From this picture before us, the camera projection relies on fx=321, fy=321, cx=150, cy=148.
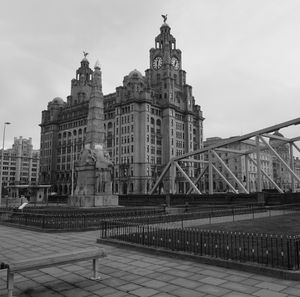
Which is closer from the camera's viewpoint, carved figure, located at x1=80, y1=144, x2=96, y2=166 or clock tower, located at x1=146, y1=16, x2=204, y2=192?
carved figure, located at x1=80, y1=144, x2=96, y2=166

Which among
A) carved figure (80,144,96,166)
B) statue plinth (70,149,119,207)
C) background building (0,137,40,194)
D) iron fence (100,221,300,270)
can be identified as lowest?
iron fence (100,221,300,270)

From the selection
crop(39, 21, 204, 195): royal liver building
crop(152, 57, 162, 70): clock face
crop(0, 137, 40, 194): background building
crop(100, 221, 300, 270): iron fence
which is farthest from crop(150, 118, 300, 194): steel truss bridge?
crop(0, 137, 40, 194): background building

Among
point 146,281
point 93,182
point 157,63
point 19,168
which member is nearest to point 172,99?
point 157,63

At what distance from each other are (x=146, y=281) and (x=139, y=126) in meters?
94.1

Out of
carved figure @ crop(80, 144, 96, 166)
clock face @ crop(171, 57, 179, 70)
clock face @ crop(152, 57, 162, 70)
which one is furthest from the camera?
clock face @ crop(171, 57, 179, 70)

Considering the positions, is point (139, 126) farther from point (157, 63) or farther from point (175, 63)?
point (175, 63)

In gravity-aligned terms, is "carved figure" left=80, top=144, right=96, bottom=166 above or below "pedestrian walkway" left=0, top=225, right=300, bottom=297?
above

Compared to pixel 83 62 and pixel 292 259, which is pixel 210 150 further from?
pixel 83 62

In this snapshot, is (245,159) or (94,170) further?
(245,159)

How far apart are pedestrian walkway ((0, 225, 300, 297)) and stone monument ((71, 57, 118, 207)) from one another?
2377 cm

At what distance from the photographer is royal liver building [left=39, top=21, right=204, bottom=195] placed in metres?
101

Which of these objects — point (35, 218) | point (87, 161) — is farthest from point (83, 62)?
point (35, 218)

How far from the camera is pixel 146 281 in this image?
28.0 feet

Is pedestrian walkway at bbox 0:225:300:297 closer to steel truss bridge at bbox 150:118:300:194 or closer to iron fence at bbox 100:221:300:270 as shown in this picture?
iron fence at bbox 100:221:300:270
